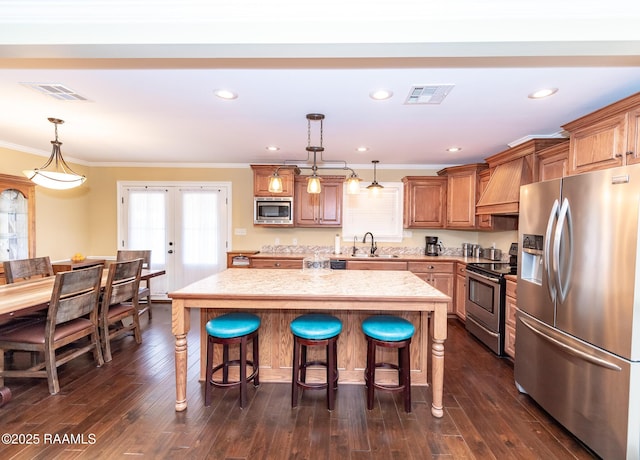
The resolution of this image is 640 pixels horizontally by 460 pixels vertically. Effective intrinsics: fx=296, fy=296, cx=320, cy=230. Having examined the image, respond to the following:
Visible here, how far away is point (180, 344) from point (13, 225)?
3.77 meters

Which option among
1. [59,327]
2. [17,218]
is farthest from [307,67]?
[17,218]

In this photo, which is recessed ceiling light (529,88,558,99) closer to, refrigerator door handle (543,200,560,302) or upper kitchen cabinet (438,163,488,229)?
refrigerator door handle (543,200,560,302)

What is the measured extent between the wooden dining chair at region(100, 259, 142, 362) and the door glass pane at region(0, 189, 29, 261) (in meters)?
1.96

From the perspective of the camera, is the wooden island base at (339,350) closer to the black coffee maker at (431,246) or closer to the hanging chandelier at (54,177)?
the hanging chandelier at (54,177)

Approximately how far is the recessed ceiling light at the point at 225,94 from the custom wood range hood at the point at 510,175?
10.0 feet

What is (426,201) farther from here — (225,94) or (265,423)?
(265,423)

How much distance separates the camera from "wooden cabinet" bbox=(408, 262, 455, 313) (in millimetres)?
4625

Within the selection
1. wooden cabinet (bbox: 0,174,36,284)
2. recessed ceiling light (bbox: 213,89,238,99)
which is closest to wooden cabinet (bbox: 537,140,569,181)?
Answer: recessed ceiling light (bbox: 213,89,238,99)

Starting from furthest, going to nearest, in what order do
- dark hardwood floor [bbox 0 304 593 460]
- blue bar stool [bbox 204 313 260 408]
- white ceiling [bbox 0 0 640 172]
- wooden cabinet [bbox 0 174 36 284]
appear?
wooden cabinet [bbox 0 174 36 284], blue bar stool [bbox 204 313 260 408], dark hardwood floor [bbox 0 304 593 460], white ceiling [bbox 0 0 640 172]

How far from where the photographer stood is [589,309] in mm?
1849

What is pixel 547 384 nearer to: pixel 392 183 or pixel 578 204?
pixel 578 204

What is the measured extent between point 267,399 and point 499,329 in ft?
8.37

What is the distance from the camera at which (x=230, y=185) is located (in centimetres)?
530

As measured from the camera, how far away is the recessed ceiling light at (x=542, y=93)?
2.27 metres
